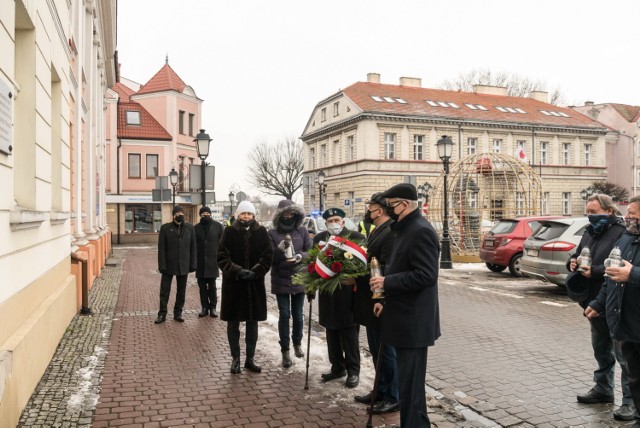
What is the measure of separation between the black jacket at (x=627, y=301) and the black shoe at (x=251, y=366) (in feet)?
11.9

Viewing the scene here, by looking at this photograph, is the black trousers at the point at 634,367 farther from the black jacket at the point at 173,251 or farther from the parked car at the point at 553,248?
the parked car at the point at 553,248

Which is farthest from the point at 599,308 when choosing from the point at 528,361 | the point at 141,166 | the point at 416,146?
the point at 416,146

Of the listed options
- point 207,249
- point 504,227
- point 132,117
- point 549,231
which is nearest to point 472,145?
point 132,117

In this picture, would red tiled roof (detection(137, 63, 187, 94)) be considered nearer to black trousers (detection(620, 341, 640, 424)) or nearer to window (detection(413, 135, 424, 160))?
window (detection(413, 135, 424, 160))

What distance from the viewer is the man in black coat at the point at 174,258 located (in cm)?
958

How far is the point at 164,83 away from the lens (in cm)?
4103

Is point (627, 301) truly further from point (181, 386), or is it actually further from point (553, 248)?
point (553, 248)

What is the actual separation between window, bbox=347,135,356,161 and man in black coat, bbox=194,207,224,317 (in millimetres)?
38091

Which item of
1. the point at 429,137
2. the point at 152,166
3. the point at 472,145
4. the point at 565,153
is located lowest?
the point at 152,166

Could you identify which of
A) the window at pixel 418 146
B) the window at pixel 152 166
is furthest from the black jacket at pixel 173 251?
the window at pixel 418 146

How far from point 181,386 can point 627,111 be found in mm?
67284

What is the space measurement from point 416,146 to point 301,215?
41.8 metres

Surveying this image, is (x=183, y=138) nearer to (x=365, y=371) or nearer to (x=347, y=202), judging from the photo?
(x=347, y=202)

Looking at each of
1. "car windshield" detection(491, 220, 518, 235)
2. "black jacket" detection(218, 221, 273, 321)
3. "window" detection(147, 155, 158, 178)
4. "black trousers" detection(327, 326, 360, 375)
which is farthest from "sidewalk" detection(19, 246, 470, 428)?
"window" detection(147, 155, 158, 178)
